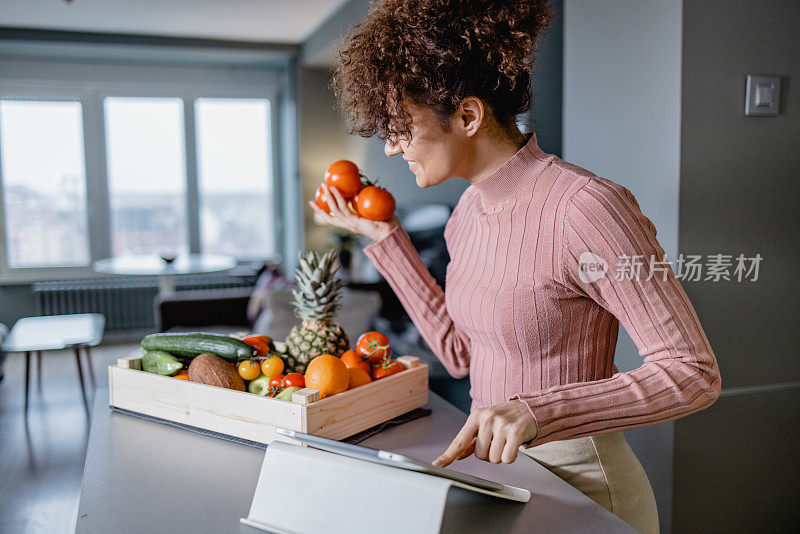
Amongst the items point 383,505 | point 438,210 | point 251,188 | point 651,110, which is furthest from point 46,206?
point 383,505

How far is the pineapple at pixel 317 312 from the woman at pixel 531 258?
27cm

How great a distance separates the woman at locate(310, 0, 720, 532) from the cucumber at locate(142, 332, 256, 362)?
0.44 m

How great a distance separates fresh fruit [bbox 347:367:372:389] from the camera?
50.4 inches

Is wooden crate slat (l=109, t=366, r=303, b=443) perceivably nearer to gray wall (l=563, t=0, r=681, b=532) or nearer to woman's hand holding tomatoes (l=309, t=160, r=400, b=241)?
woman's hand holding tomatoes (l=309, t=160, r=400, b=241)

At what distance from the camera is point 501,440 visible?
889mm

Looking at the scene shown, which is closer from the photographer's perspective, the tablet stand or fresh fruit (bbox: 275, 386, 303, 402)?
the tablet stand

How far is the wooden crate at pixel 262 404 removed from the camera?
116 cm

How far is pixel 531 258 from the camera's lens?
1131 millimetres

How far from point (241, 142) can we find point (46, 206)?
1.85m

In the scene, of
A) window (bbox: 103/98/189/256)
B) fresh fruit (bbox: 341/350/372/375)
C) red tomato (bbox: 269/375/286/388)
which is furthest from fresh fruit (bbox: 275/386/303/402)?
window (bbox: 103/98/189/256)

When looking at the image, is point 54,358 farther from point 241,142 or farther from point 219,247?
point 241,142

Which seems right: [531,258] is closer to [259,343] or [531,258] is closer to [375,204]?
[375,204]

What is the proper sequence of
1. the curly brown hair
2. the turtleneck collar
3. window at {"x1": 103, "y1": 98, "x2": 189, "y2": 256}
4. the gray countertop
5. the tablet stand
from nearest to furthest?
the tablet stand, the gray countertop, the curly brown hair, the turtleneck collar, window at {"x1": 103, "y1": 98, "x2": 189, "y2": 256}

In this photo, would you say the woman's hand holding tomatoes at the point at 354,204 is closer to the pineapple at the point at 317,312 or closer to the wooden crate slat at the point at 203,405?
the pineapple at the point at 317,312
